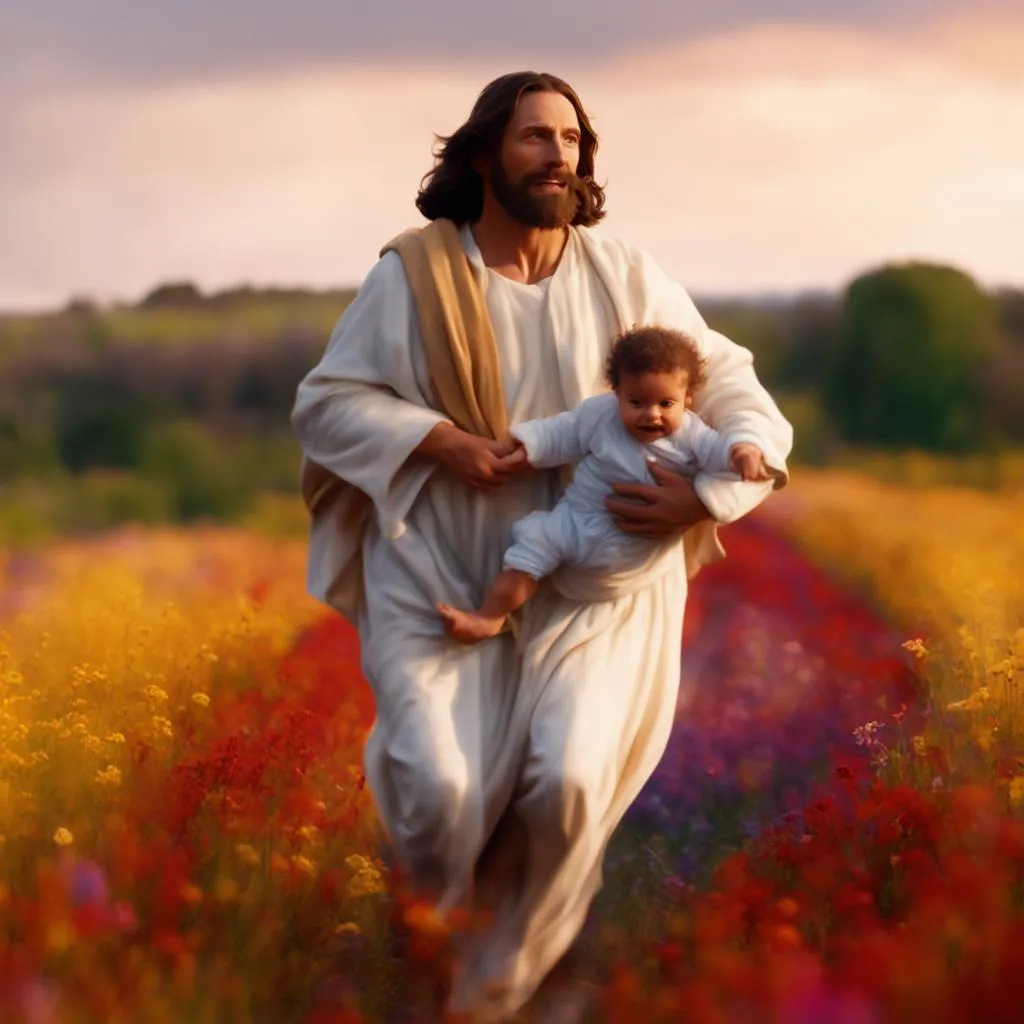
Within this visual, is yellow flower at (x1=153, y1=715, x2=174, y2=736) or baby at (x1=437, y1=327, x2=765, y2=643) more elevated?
baby at (x1=437, y1=327, x2=765, y2=643)

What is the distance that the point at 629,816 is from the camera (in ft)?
21.9

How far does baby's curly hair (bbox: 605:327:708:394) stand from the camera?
4430 mm

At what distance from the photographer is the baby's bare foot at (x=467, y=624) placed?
467 centimetres

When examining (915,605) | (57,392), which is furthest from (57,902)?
(57,392)

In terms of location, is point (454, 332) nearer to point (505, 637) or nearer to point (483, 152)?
point (483, 152)

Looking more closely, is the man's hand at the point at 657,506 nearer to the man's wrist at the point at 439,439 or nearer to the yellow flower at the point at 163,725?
the man's wrist at the point at 439,439

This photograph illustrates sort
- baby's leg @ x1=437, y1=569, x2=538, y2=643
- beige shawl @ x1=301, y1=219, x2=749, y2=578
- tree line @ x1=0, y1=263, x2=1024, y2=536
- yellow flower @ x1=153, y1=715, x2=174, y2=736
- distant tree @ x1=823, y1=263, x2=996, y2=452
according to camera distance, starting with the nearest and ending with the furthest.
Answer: baby's leg @ x1=437, y1=569, x2=538, y2=643
beige shawl @ x1=301, y1=219, x2=749, y2=578
yellow flower @ x1=153, y1=715, x2=174, y2=736
tree line @ x1=0, y1=263, x2=1024, y2=536
distant tree @ x1=823, y1=263, x2=996, y2=452

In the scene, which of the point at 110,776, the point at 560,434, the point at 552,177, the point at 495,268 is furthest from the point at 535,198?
the point at 110,776

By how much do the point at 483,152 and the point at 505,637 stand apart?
1176 millimetres

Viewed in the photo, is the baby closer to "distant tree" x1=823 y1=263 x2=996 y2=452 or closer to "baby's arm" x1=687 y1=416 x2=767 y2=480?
"baby's arm" x1=687 y1=416 x2=767 y2=480

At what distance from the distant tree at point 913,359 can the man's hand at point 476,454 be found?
512 centimetres

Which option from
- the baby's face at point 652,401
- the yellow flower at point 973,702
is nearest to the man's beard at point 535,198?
the baby's face at point 652,401

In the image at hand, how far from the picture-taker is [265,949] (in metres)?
4.73

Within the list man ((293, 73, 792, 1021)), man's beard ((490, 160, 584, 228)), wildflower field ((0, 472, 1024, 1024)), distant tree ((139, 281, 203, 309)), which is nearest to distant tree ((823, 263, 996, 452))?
wildflower field ((0, 472, 1024, 1024))
